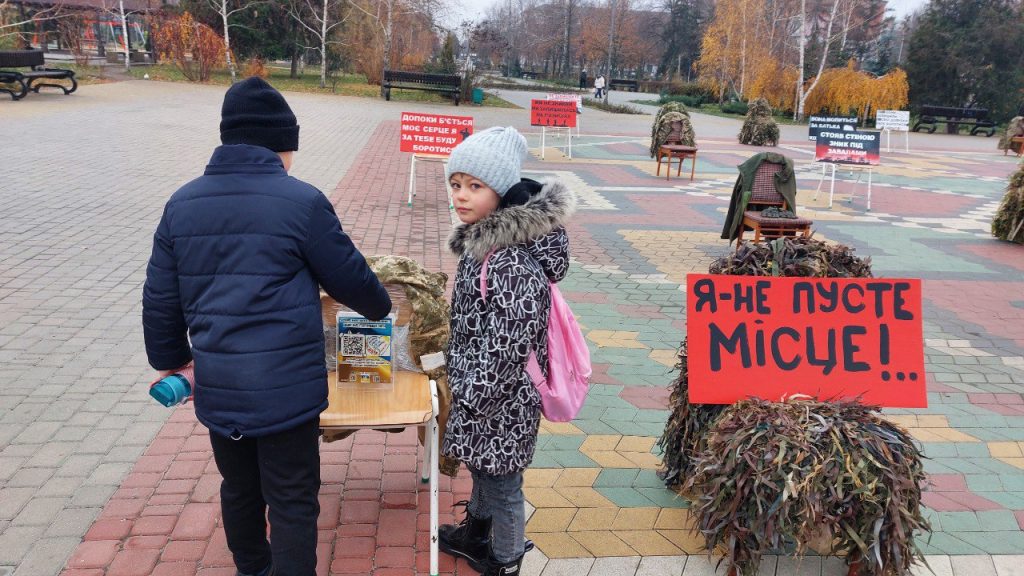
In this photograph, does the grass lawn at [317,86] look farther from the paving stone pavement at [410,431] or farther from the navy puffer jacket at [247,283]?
the navy puffer jacket at [247,283]

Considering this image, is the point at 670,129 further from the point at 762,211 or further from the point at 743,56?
the point at 743,56

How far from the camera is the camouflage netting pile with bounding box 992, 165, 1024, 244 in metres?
9.23

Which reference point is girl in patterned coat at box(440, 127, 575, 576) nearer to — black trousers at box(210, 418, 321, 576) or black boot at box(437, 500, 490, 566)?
black boot at box(437, 500, 490, 566)

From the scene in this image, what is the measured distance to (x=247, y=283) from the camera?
2.12m

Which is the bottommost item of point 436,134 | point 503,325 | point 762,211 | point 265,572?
point 265,572

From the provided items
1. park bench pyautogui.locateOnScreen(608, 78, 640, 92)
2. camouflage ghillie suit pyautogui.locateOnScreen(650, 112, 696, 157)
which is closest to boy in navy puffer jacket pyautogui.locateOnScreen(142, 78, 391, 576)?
camouflage ghillie suit pyautogui.locateOnScreen(650, 112, 696, 157)

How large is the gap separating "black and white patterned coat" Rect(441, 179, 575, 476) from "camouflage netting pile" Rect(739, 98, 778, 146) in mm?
19186

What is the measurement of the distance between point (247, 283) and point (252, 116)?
51 centimetres

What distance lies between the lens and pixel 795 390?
2.94 m

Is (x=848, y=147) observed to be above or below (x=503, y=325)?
above

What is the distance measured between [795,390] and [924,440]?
1832 mm

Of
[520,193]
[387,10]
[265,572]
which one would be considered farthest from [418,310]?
[387,10]

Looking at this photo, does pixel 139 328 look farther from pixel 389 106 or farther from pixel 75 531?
pixel 389 106

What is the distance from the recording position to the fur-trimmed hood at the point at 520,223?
2.40 m
